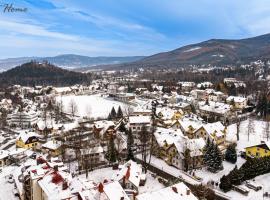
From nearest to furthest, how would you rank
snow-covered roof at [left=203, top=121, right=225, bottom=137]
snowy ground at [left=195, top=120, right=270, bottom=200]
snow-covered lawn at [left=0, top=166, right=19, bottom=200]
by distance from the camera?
snowy ground at [left=195, top=120, right=270, bottom=200] < snow-covered lawn at [left=0, top=166, right=19, bottom=200] < snow-covered roof at [left=203, top=121, right=225, bottom=137]

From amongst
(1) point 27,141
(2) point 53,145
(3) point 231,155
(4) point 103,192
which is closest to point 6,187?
(2) point 53,145

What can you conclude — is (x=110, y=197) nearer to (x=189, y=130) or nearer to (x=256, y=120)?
(x=189, y=130)

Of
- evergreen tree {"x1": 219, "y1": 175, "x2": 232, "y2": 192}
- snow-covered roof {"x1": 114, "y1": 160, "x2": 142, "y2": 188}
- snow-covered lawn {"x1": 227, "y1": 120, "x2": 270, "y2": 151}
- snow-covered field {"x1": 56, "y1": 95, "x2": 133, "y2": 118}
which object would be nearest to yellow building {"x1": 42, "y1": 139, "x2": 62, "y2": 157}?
snow-covered roof {"x1": 114, "y1": 160, "x2": 142, "y2": 188}

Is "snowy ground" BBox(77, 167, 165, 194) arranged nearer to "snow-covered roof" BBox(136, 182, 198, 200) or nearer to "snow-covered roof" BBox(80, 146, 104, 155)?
"snow-covered roof" BBox(80, 146, 104, 155)

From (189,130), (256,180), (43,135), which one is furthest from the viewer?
(43,135)

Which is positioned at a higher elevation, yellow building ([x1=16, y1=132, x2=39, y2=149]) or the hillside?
the hillside

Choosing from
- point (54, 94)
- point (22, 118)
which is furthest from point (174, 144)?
point (54, 94)

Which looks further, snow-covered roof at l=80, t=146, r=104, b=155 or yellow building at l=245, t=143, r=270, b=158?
yellow building at l=245, t=143, r=270, b=158

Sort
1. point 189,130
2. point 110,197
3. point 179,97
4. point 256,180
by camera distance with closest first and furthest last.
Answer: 1. point 110,197
2. point 256,180
3. point 189,130
4. point 179,97
